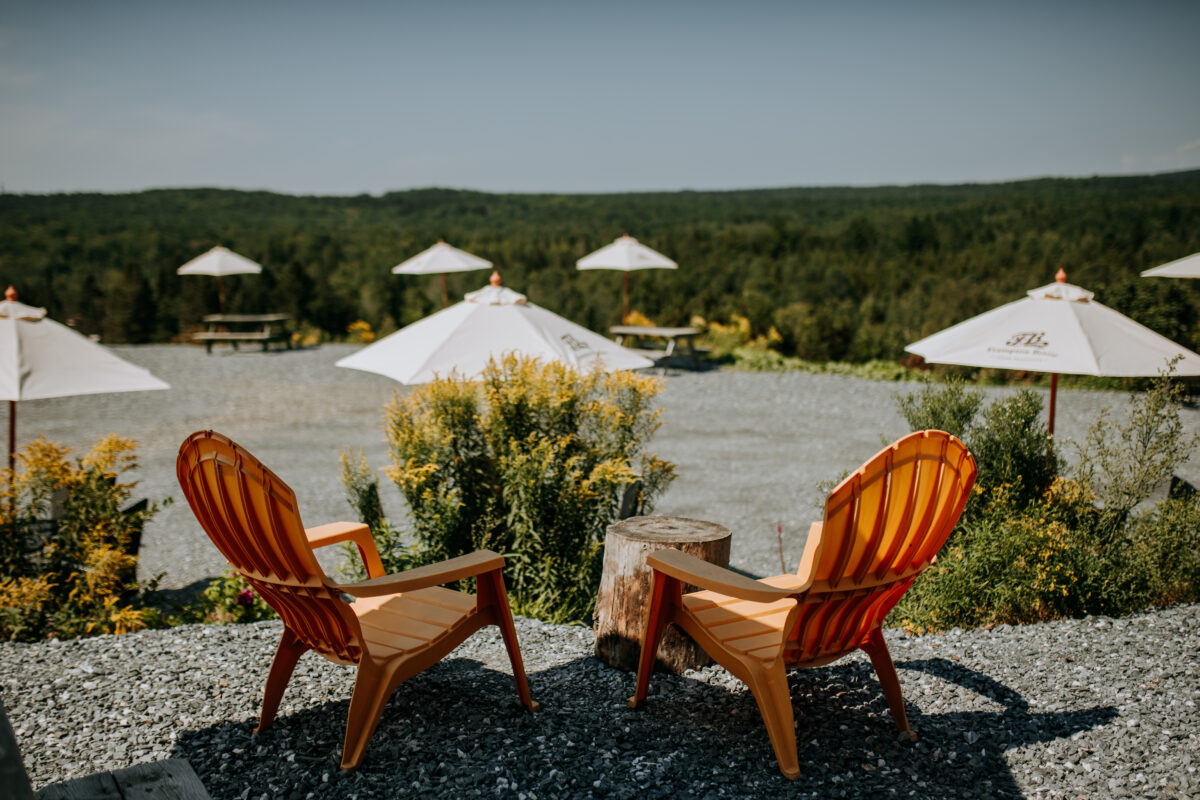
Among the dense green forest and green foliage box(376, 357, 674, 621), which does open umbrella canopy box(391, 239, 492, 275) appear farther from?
green foliage box(376, 357, 674, 621)

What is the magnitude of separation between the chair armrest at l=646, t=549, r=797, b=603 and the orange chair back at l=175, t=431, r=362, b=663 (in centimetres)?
104

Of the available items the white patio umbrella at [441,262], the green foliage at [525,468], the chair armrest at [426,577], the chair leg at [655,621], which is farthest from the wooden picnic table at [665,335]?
the chair armrest at [426,577]

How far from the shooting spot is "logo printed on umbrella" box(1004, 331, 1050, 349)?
4965 mm

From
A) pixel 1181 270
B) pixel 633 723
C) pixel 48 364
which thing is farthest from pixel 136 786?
pixel 1181 270

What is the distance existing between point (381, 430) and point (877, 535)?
7746 millimetres

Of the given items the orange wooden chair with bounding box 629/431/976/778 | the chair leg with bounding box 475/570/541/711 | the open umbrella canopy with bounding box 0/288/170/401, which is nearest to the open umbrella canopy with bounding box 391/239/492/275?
the open umbrella canopy with bounding box 0/288/170/401

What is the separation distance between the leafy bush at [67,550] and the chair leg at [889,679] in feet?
11.4

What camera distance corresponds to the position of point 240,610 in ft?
13.7

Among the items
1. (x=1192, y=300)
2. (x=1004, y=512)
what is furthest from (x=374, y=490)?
(x=1192, y=300)

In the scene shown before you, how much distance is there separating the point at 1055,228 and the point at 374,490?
1587 inches

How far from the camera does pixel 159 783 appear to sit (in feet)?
5.79

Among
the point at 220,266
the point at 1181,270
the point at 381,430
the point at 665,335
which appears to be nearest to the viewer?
the point at 1181,270

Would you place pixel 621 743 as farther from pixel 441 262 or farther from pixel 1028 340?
pixel 441 262

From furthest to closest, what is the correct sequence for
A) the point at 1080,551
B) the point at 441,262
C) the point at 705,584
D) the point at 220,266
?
the point at 220,266, the point at 441,262, the point at 1080,551, the point at 705,584
